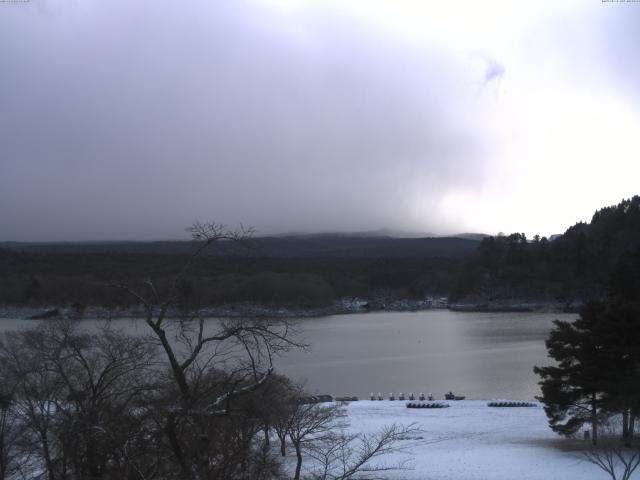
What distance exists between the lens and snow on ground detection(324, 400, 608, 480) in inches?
476

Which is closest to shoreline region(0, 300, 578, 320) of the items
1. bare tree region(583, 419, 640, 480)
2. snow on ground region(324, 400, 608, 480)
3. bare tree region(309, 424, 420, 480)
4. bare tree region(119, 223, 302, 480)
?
snow on ground region(324, 400, 608, 480)

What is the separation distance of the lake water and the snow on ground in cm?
350

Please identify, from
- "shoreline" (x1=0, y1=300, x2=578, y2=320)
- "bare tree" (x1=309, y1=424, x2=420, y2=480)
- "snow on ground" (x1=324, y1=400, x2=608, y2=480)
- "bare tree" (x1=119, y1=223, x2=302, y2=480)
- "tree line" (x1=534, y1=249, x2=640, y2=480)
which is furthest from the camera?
"shoreline" (x1=0, y1=300, x2=578, y2=320)

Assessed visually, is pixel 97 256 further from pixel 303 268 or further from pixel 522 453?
pixel 522 453

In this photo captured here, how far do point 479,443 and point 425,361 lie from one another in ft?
54.1

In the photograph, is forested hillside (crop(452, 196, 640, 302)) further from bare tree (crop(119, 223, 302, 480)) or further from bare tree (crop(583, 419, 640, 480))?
bare tree (crop(119, 223, 302, 480))

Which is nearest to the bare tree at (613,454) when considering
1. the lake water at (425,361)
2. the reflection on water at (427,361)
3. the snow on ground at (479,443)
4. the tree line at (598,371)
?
the tree line at (598,371)

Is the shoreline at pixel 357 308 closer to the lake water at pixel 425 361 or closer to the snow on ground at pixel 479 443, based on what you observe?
the lake water at pixel 425 361

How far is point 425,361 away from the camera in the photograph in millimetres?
31906

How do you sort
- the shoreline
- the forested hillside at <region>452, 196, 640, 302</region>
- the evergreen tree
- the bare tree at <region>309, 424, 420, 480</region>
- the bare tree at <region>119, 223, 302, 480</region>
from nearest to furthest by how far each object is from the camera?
the bare tree at <region>119, 223, 302, 480</region> → the bare tree at <region>309, 424, 420, 480</region> → the evergreen tree → the shoreline → the forested hillside at <region>452, 196, 640, 302</region>

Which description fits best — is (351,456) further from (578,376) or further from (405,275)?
(405,275)

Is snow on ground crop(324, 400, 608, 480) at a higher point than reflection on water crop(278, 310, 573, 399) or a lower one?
higher

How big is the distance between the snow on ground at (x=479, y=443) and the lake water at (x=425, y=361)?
3497 millimetres

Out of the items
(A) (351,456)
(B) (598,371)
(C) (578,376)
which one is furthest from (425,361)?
(A) (351,456)
